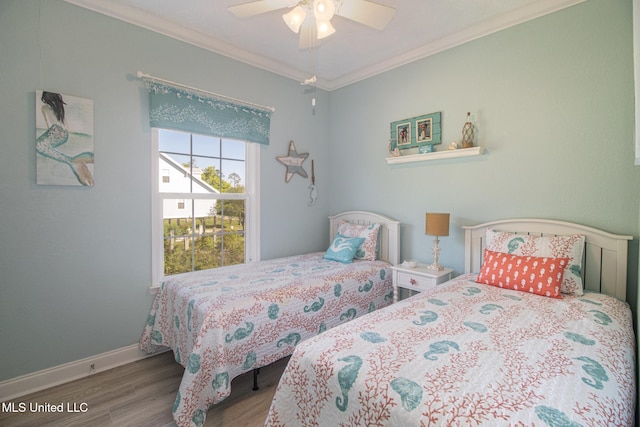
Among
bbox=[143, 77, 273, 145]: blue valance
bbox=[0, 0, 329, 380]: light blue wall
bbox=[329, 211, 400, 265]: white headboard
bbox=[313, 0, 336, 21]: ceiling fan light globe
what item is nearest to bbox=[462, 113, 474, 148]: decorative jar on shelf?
bbox=[329, 211, 400, 265]: white headboard

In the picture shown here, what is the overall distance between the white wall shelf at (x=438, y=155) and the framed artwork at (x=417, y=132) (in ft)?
0.22

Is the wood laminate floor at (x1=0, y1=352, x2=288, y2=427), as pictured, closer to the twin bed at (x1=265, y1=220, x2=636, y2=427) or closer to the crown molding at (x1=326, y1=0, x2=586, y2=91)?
the twin bed at (x1=265, y1=220, x2=636, y2=427)

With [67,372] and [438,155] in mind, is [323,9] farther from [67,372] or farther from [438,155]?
[67,372]

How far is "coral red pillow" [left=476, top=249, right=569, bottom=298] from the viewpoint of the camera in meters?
1.89

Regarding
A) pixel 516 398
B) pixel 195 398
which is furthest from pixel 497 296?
pixel 195 398

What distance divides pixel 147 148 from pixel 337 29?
186cm

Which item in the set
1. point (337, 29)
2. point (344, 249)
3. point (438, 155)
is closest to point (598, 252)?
point (438, 155)

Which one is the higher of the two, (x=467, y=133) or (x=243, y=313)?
(x=467, y=133)

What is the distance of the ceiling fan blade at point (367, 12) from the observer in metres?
1.61

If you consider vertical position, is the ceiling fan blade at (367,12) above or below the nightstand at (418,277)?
above

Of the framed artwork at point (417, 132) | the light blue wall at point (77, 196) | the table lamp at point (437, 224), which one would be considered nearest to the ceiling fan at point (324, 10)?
the light blue wall at point (77, 196)

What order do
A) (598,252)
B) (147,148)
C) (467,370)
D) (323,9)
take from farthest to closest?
(147,148) < (598,252) < (323,9) < (467,370)

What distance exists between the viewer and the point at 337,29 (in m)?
2.58

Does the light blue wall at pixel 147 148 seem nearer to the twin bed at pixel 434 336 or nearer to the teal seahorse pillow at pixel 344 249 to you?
the twin bed at pixel 434 336
